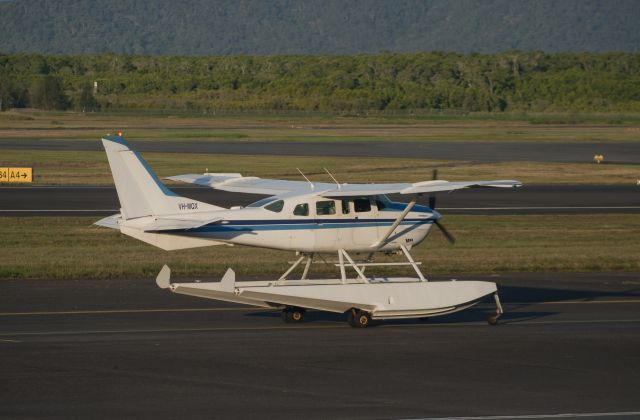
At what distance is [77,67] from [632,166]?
13415 centimetres

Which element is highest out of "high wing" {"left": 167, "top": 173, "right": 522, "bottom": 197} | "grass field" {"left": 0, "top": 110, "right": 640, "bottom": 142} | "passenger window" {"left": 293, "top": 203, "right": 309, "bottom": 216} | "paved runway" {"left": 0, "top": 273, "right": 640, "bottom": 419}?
"grass field" {"left": 0, "top": 110, "right": 640, "bottom": 142}

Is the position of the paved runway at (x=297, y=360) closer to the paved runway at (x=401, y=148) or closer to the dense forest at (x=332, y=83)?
the paved runway at (x=401, y=148)

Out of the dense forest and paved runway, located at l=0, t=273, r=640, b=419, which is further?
the dense forest

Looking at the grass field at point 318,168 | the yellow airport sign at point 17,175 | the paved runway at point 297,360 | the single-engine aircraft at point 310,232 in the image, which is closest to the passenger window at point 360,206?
the single-engine aircraft at point 310,232

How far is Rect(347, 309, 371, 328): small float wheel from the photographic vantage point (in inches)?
750

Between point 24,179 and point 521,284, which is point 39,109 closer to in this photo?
point 24,179

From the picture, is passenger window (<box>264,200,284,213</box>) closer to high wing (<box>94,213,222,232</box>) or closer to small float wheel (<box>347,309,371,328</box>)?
high wing (<box>94,213,222,232</box>)

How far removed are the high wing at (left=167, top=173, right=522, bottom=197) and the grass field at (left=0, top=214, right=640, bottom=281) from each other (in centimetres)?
300

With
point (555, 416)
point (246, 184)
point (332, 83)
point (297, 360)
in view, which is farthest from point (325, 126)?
point (555, 416)

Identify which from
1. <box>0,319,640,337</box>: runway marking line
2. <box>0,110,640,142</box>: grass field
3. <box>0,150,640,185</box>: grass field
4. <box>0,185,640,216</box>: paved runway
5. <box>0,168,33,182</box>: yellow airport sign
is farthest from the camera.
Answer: <box>0,110,640,142</box>: grass field

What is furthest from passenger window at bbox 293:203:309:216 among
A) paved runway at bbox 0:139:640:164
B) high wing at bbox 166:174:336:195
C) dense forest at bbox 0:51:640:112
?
dense forest at bbox 0:51:640:112

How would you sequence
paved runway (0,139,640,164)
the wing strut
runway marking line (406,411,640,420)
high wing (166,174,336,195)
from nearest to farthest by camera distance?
runway marking line (406,411,640,420)
the wing strut
high wing (166,174,336,195)
paved runway (0,139,640,164)

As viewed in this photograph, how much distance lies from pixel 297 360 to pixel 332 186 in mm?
5059

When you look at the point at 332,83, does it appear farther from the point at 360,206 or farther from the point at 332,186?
the point at 360,206
